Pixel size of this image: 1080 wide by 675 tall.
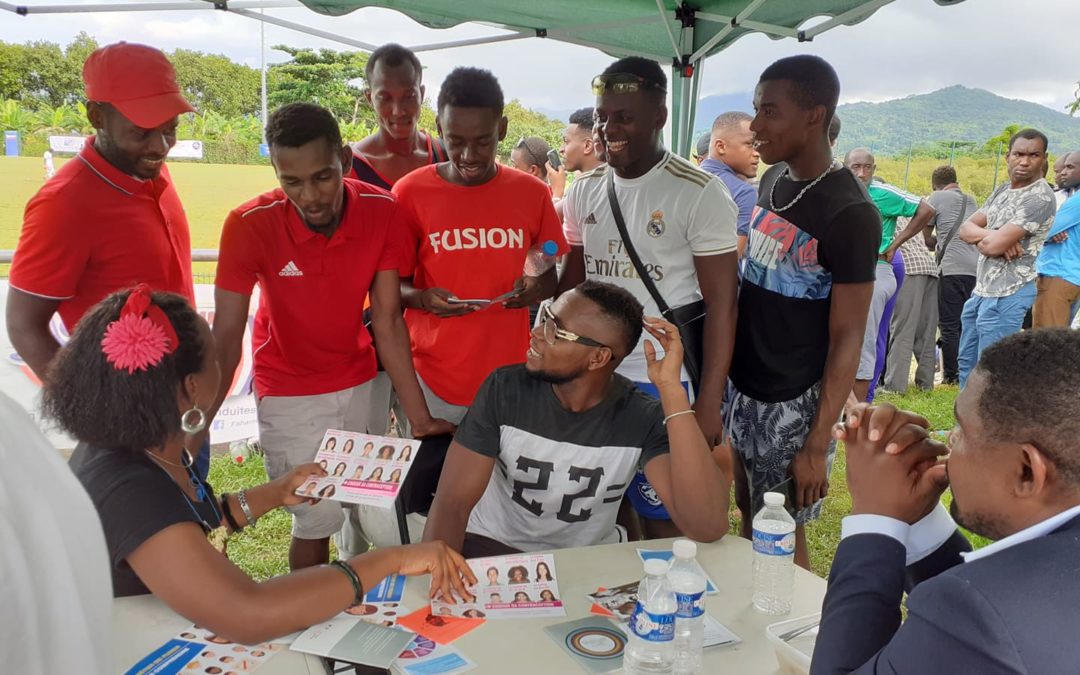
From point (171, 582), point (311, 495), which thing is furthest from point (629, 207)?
point (171, 582)

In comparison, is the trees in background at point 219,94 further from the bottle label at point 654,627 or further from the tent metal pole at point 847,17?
the bottle label at point 654,627

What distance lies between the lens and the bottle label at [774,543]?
1736 millimetres

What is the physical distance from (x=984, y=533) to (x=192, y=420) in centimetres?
170

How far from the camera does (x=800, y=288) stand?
256cm

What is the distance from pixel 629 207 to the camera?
9.20ft

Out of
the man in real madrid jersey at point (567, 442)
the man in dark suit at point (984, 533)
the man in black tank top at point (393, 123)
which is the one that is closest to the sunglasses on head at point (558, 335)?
the man in real madrid jersey at point (567, 442)

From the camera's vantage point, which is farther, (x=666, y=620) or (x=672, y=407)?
(x=672, y=407)

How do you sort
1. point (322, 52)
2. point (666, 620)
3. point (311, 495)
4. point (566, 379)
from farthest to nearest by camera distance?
point (322, 52)
point (566, 379)
point (311, 495)
point (666, 620)

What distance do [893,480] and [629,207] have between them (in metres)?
1.62

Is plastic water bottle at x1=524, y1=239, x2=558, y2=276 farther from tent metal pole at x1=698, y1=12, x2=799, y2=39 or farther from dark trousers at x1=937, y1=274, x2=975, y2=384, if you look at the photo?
dark trousers at x1=937, y1=274, x2=975, y2=384

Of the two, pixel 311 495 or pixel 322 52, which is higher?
pixel 322 52

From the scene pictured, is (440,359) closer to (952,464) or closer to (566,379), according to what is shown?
(566,379)

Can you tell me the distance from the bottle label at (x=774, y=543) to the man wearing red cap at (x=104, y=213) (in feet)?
7.11

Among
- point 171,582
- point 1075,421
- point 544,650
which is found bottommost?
point 544,650
